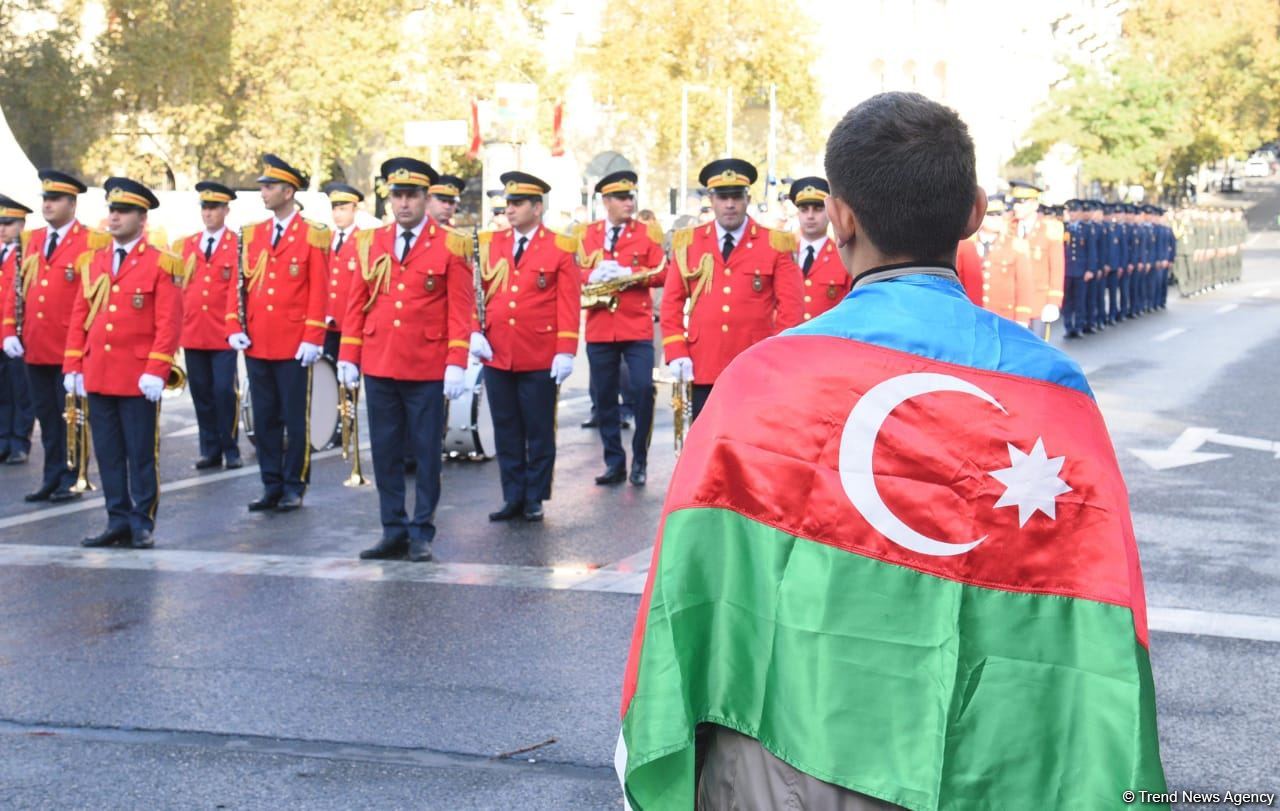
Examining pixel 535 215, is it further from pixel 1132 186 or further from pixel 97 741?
pixel 1132 186

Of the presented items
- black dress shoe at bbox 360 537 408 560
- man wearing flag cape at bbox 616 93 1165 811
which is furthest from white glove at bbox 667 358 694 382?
man wearing flag cape at bbox 616 93 1165 811

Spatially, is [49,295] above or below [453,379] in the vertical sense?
above

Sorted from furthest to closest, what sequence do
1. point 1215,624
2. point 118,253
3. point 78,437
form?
point 78,437, point 118,253, point 1215,624

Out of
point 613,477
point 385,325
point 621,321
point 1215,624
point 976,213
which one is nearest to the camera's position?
point 976,213

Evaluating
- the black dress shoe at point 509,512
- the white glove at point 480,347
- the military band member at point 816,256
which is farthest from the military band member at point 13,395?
the military band member at point 816,256

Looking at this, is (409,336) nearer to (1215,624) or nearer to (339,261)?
(1215,624)

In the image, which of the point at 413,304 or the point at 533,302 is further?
the point at 533,302

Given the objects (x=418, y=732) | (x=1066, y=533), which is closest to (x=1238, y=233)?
(x=418, y=732)

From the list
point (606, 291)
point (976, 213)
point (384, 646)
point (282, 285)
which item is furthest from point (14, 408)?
point (976, 213)

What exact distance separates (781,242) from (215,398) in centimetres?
482

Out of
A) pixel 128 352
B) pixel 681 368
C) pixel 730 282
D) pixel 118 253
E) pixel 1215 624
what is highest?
pixel 118 253

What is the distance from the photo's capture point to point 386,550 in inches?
368

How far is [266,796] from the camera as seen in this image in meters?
5.43

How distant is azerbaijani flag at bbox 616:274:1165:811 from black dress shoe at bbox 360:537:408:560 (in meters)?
6.86
